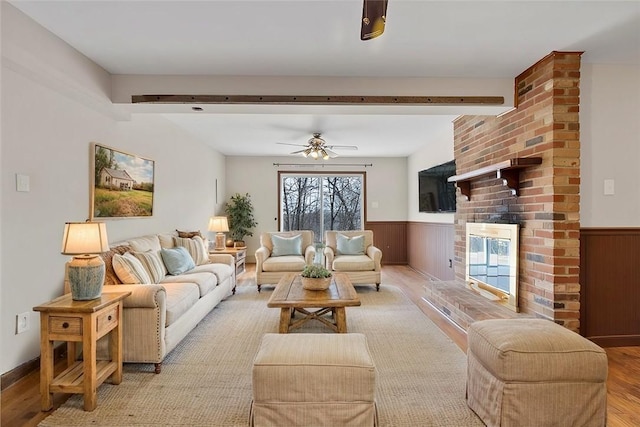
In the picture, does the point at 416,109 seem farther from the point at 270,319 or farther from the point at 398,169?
the point at 398,169

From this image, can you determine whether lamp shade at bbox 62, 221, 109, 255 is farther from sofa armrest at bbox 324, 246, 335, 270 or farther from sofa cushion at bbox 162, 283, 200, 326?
sofa armrest at bbox 324, 246, 335, 270

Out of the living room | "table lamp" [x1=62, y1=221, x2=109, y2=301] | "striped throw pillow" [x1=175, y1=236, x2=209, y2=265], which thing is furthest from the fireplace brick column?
"striped throw pillow" [x1=175, y1=236, x2=209, y2=265]

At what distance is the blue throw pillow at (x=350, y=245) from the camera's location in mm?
5395

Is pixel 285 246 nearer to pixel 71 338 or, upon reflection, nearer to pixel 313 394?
pixel 71 338

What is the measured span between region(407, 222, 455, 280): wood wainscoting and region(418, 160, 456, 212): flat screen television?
0.31 metres

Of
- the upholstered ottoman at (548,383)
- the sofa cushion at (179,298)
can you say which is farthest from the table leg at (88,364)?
the upholstered ottoman at (548,383)

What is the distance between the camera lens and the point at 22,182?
7.63 ft

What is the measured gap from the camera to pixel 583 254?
2.87 m

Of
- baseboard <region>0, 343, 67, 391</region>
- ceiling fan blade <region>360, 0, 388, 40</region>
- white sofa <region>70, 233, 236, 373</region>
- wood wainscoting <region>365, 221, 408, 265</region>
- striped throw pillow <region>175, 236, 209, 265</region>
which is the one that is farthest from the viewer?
wood wainscoting <region>365, 221, 408, 265</region>

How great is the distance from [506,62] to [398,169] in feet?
15.4

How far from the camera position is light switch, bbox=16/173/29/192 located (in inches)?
90.4

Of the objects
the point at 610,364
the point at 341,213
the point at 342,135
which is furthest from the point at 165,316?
the point at 341,213

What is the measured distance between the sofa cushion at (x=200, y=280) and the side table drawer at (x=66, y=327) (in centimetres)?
136

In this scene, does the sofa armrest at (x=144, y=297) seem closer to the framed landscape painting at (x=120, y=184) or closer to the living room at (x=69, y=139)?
the living room at (x=69, y=139)
